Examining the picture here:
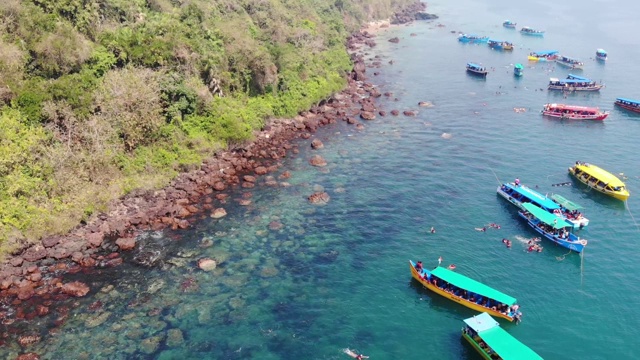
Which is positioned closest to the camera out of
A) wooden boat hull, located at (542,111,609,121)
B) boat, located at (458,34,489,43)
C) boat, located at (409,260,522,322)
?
boat, located at (409,260,522,322)

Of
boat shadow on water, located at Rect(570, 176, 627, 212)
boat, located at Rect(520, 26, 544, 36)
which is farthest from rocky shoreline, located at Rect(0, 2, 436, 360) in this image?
boat, located at Rect(520, 26, 544, 36)

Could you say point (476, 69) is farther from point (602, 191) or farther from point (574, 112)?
point (602, 191)

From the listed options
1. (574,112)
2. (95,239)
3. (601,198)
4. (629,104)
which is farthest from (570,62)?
(95,239)

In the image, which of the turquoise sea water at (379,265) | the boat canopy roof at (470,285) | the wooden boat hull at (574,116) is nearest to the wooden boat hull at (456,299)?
the turquoise sea water at (379,265)

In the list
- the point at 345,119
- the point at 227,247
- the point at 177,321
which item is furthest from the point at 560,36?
the point at 177,321

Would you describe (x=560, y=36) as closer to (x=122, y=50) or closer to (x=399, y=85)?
(x=399, y=85)

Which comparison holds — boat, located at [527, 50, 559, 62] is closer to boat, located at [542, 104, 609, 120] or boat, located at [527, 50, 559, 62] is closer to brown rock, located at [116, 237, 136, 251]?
boat, located at [542, 104, 609, 120]
